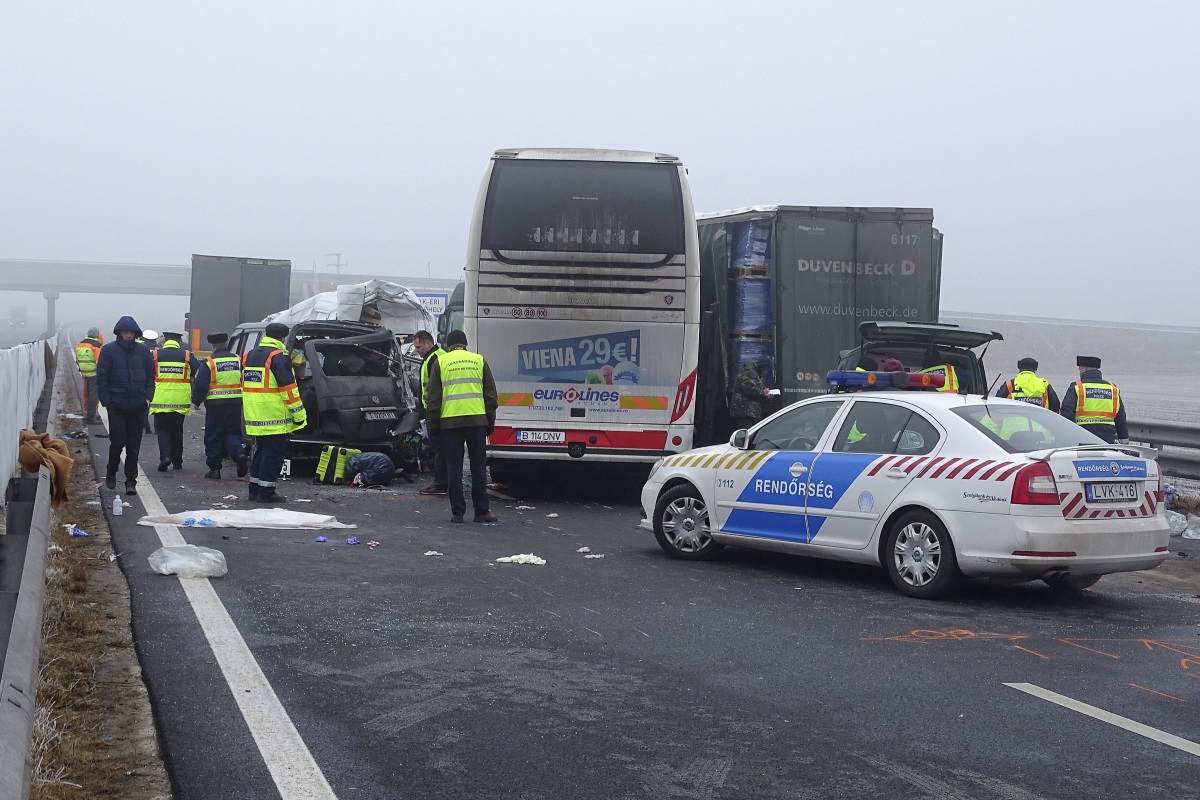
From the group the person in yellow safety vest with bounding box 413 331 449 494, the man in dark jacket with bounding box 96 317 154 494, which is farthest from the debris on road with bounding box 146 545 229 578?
the person in yellow safety vest with bounding box 413 331 449 494

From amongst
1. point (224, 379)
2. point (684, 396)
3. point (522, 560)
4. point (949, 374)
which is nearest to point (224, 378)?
point (224, 379)

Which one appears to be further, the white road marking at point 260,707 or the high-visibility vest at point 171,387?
the high-visibility vest at point 171,387

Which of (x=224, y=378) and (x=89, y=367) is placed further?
(x=89, y=367)

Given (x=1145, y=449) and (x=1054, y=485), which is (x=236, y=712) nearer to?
(x=1054, y=485)

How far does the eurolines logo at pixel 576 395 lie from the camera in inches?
554

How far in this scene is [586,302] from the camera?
1394 centimetres

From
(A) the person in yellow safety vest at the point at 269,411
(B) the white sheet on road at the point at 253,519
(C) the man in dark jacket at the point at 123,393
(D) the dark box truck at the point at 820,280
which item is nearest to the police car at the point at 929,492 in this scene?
(B) the white sheet on road at the point at 253,519

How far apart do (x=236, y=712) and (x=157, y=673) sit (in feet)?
2.76

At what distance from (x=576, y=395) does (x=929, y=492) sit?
605 centimetres

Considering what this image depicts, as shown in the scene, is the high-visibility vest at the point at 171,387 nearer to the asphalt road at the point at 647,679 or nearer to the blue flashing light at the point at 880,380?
the asphalt road at the point at 647,679

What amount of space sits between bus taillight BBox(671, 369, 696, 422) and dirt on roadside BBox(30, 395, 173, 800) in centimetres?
644

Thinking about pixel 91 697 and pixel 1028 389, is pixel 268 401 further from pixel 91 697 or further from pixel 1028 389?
pixel 91 697

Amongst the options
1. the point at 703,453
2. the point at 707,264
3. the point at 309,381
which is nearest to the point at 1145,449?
the point at 703,453

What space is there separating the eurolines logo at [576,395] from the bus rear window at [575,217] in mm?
1489
